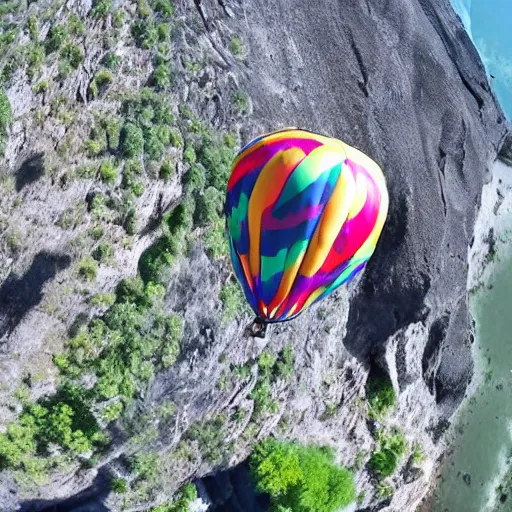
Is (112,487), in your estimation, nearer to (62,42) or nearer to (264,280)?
(264,280)

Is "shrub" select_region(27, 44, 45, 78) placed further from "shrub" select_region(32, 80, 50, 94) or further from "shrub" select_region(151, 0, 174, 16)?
"shrub" select_region(151, 0, 174, 16)

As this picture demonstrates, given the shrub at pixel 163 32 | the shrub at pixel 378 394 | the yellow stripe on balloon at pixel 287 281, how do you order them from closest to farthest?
the yellow stripe on balloon at pixel 287 281
the shrub at pixel 163 32
the shrub at pixel 378 394

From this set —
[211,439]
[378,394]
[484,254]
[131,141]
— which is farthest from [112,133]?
[484,254]

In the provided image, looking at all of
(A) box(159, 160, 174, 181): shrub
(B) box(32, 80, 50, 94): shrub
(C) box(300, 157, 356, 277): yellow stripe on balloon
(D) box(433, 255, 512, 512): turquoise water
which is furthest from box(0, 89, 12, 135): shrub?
(D) box(433, 255, 512, 512): turquoise water

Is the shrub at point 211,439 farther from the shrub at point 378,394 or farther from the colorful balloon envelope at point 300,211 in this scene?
the colorful balloon envelope at point 300,211

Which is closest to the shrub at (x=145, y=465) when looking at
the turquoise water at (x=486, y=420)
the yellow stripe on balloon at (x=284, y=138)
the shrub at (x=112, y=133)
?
the shrub at (x=112, y=133)

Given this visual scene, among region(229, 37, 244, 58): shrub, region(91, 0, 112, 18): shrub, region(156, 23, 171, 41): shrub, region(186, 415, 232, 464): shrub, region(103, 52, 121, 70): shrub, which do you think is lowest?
region(186, 415, 232, 464): shrub

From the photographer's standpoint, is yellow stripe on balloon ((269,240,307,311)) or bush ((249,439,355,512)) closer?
yellow stripe on balloon ((269,240,307,311))
